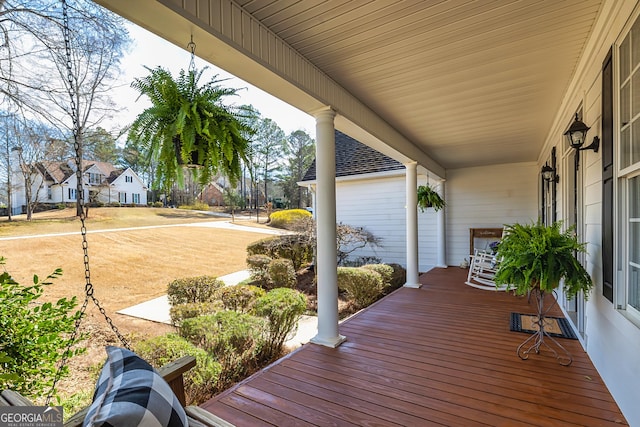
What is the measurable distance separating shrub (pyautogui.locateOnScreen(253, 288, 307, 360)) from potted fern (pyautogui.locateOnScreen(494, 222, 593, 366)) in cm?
214

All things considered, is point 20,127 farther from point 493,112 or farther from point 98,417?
point 493,112

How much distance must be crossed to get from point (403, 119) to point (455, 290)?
322 centimetres

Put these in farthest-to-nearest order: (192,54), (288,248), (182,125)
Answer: (288,248), (192,54), (182,125)

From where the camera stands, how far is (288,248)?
7430mm

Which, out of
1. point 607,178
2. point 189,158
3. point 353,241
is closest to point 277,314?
point 189,158

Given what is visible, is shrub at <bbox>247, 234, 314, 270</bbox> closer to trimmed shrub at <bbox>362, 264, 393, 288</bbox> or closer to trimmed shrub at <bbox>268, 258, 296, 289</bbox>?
trimmed shrub at <bbox>268, 258, 296, 289</bbox>

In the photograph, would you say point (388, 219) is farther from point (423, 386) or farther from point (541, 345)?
point (423, 386)

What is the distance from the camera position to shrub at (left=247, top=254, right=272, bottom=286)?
20.8ft

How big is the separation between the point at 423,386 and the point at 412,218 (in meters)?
3.70

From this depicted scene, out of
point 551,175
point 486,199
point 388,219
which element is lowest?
point 388,219

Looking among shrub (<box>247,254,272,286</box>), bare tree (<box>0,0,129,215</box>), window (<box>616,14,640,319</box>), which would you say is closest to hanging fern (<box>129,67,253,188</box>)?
bare tree (<box>0,0,129,215</box>)

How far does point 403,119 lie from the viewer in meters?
4.28

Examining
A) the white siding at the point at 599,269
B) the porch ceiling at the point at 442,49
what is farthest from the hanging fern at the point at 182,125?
the white siding at the point at 599,269

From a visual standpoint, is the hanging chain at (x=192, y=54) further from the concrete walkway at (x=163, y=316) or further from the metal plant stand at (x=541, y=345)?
the concrete walkway at (x=163, y=316)
